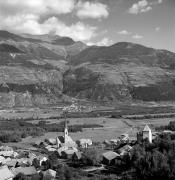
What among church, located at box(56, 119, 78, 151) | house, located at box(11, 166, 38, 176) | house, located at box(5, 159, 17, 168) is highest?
church, located at box(56, 119, 78, 151)

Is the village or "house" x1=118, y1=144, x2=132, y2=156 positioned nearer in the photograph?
the village

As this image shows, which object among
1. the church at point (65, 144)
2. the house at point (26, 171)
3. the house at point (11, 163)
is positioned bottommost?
the house at point (11, 163)

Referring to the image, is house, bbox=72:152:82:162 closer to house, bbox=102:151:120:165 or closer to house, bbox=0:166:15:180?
house, bbox=102:151:120:165

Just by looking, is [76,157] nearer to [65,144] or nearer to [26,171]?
[65,144]

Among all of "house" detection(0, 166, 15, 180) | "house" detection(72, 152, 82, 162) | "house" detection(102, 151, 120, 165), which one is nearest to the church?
"house" detection(72, 152, 82, 162)

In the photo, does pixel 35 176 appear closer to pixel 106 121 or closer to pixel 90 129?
pixel 90 129

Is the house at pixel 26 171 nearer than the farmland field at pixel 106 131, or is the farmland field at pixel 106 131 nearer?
the house at pixel 26 171

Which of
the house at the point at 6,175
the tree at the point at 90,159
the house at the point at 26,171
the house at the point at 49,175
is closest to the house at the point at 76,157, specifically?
the tree at the point at 90,159

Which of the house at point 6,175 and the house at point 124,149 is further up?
the house at point 124,149

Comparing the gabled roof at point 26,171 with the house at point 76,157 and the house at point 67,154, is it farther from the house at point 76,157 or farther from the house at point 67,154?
the house at point 67,154

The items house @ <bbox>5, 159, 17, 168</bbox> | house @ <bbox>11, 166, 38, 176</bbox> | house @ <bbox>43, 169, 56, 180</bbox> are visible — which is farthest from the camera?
house @ <bbox>5, 159, 17, 168</bbox>

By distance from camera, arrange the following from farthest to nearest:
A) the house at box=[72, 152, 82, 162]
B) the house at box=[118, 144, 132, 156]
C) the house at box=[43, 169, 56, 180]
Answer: the house at box=[118, 144, 132, 156]
the house at box=[72, 152, 82, 162]
the house at box=[43, 169, 56, 180]
